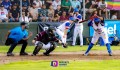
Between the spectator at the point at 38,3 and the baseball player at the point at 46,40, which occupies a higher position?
the spectator at the point at 38,3

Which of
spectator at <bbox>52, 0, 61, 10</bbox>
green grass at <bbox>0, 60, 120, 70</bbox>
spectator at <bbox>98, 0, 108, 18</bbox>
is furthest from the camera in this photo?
spectator at <bbox>98, 0, 108, 18</bbox>

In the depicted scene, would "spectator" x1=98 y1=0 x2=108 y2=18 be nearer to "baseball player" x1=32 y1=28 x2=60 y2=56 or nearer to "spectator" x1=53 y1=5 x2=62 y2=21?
"spectator" x1=53 y1=5 x2=62 y2=21

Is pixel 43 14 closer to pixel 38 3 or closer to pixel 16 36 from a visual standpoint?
pixel 38 3

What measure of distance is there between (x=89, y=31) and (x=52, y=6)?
2.69 m

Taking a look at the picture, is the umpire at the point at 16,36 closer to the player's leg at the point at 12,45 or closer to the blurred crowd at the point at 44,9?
the player's leg at the point at 12,45

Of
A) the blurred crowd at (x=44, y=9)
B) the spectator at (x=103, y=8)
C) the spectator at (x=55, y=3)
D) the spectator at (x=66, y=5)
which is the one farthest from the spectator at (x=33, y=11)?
the spectator at (x=103, y=8)

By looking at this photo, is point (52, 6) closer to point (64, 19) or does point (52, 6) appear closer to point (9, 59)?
point (64, 19)

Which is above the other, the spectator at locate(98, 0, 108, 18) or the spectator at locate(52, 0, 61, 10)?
the spectator at locate(52, 0, 61, 10)

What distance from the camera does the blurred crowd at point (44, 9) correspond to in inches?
963

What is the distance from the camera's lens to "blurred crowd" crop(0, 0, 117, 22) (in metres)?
24.5

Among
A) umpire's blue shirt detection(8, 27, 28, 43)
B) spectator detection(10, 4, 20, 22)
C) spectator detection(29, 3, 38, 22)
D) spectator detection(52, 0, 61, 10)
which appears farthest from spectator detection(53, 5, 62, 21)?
umpire's blue shirt detection(8, 27, 28, 43)

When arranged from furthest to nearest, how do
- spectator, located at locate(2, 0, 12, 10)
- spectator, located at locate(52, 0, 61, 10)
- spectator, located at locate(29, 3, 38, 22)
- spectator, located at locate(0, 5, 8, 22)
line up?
spectator, located at locate(52, 0, 61, 10) < spectator, located at locate(29, 3, 38, 22) < spectator, located at locate(2, 0, 12, 10) < spectator, located at locate(0, 5, 8, 22)

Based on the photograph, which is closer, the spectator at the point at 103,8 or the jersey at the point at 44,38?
the jersey at the point at 44,38

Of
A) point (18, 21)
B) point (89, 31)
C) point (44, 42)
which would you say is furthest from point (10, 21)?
point (44, 42)
